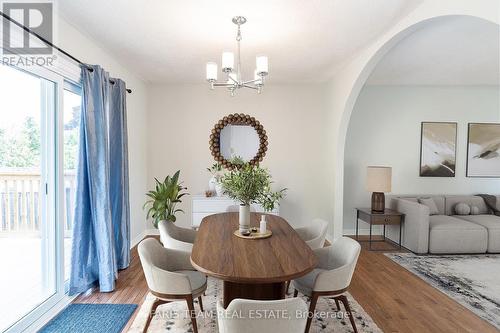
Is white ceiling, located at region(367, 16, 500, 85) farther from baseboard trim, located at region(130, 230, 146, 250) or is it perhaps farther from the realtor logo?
baseboard trim, located at region(130, 230, 146, 250)

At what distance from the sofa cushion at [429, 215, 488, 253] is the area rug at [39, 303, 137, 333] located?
12.7 feet

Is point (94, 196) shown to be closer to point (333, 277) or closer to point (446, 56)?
point (333, 277)

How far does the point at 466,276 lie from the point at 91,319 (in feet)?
12.8

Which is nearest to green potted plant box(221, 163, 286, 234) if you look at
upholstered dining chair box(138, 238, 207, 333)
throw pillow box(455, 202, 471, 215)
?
upholstered dining chair box(138, 238, 207, 333)

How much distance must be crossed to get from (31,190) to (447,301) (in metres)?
4.63

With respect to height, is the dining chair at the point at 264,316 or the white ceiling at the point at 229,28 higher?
the white ceiling at the point at 229,28

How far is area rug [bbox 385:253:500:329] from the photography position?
8.67 feet

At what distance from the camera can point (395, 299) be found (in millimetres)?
2740

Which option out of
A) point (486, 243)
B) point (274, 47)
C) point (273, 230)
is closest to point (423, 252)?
point (486, 243)

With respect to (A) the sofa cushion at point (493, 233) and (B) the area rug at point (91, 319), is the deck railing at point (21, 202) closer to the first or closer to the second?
(B) the area rug at point (91, 319)

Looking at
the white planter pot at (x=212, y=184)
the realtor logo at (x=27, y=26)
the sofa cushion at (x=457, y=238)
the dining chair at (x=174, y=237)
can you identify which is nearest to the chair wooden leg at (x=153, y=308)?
the dining chair at (x=174, y=237)

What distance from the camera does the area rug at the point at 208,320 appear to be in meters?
2.23

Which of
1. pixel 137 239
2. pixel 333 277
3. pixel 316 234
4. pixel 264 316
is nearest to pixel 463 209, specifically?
pixel 316 234

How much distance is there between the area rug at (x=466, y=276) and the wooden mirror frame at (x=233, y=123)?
2409 mm
